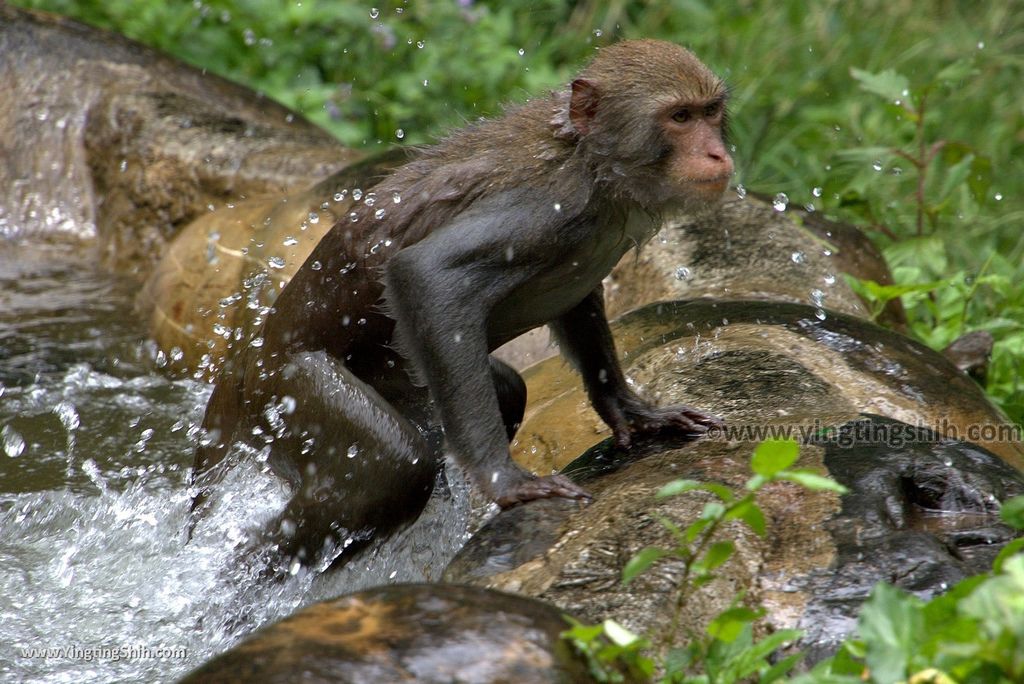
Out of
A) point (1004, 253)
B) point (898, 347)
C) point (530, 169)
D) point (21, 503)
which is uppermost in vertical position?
point (530, 169)

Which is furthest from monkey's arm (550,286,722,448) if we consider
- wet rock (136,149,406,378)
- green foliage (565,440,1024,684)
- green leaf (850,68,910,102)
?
green leaf (850,68,910,102)

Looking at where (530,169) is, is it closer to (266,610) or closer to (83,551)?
(266,610)

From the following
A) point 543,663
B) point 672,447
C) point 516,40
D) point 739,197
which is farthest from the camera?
point 516,40

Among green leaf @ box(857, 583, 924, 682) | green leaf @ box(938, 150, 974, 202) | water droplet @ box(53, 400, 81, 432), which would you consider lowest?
green leaf @ box(938, 150, 974, 202)

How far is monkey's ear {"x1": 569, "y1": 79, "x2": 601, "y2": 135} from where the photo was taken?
3.59 meters

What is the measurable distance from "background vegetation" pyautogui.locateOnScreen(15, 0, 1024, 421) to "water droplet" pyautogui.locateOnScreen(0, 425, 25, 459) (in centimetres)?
378

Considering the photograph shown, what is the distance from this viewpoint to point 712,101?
3.59m

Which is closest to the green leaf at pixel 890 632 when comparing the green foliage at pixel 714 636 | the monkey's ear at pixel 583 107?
the green foliage at pixel 714 636

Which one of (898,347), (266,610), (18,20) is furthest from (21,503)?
(18,20)

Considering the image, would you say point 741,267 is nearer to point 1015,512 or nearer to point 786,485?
point 786,485

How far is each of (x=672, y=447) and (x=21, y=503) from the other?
2430 mm

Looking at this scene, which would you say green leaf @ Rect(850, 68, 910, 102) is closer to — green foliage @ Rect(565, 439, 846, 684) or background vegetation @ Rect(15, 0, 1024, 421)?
background vegetation @ Rect(15, 0, 1024, 421)

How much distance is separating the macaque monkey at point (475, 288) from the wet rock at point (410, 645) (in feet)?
3.08

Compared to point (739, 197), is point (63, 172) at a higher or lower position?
higher
